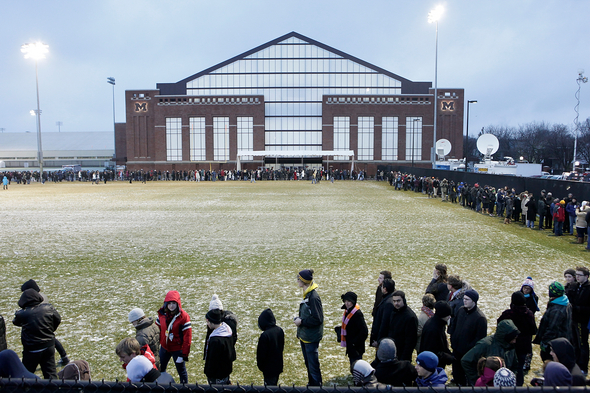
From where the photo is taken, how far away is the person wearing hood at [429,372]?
435 cm

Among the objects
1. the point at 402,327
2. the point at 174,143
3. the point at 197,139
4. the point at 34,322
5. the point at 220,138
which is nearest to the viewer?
the point at 402,327

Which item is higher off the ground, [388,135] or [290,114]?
[290,114]

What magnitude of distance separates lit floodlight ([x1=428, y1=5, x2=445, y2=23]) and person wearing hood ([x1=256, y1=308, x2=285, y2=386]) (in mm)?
43286

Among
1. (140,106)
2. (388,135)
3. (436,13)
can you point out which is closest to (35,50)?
(140,106)

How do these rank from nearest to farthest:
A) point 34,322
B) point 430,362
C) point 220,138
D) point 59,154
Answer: point 430,362, point 34,322, point 220,138, point 59,154

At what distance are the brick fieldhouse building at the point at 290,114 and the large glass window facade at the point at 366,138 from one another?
0.51ft

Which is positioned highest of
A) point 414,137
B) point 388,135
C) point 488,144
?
point 388,135

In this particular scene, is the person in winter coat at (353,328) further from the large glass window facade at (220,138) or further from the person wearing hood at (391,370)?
the large glass window facade at (220,138)

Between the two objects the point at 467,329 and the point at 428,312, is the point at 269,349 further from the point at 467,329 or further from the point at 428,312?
the point at 467,329

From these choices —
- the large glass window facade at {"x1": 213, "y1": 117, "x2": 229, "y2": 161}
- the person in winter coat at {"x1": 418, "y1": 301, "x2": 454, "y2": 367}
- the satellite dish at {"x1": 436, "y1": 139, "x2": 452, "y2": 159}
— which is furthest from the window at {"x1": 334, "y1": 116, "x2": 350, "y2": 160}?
the person in winter coat at {"x1": 418, "y1": 301, "x2": 454, "y2": 367}

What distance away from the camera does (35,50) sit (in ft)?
166

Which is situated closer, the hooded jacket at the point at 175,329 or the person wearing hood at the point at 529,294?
the hooded jacket at the point at 175,329

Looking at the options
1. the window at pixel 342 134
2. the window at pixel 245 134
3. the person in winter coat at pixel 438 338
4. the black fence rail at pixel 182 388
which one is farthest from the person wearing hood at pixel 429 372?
the window at pixel 245 134

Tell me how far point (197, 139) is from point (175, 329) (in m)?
64.3
